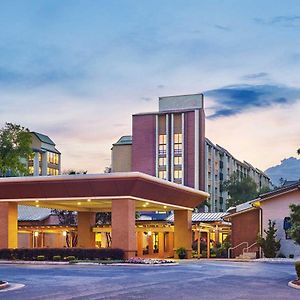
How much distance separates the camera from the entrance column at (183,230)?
5744 centimetres

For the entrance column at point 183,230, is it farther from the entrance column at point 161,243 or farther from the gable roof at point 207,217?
the entrance column at point 161,243

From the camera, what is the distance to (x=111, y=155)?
127 meters

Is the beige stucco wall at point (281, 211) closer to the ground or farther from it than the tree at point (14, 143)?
closer to the ground

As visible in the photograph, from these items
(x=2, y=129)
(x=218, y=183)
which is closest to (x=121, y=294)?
(x=2, y=129)

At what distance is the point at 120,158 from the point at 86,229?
63.5m

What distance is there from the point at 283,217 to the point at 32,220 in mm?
32286

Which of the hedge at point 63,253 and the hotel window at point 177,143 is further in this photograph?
the hotel window at point 177,143

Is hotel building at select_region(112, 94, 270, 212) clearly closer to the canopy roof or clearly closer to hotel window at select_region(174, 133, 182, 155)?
hotel window at select_region(174, 133, 182, 155)

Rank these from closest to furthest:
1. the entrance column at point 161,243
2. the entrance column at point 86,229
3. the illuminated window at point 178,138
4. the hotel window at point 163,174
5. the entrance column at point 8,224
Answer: the entrance column at point 8,224, the entrance column at point 86,229, the entrance column at point 161,243, the illuminated window at point 178,138, the hotel window at point 163,174

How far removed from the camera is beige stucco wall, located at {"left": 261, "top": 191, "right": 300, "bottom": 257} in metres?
50.2

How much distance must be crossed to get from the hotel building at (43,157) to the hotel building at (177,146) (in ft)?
88.7

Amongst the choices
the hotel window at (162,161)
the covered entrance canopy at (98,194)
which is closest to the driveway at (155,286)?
the covered entrance canopy at (98,194)

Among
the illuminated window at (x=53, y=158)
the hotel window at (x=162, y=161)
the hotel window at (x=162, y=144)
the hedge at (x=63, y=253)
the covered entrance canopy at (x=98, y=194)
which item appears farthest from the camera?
the illuminated window at (x=53, y=158)

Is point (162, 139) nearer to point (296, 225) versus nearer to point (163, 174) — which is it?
point (163, 174)
